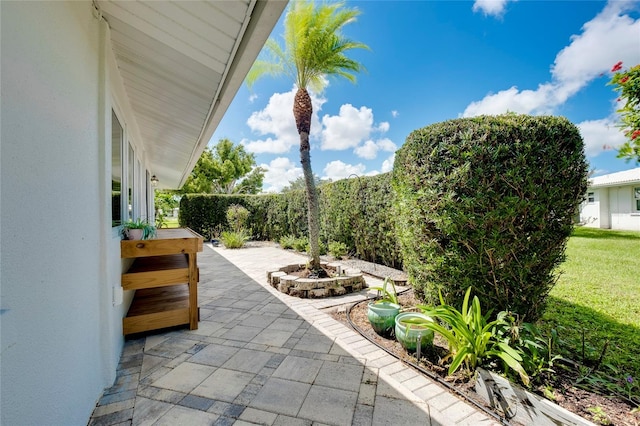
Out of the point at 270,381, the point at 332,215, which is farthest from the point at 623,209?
the point at 270,381

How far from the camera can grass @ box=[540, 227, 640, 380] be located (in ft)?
9.43

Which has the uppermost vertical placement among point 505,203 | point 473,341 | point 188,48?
point 188,48

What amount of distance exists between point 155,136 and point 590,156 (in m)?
7.40

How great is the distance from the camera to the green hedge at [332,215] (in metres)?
7.08

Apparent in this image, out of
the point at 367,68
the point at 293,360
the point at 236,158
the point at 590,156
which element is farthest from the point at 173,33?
the point at 236,158

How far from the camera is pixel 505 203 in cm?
281

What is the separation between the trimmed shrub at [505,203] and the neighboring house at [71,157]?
92.7 inches

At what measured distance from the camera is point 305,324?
3.84m

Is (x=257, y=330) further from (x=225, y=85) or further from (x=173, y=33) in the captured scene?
(x=173, y=33)

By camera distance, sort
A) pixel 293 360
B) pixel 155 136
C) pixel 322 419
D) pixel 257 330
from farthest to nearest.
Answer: pixel 155 136, pixel 257 330, pixel 293 360, pixel 322 419

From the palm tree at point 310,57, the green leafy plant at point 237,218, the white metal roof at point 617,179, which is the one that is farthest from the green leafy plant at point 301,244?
the white metal roof at point 617,179

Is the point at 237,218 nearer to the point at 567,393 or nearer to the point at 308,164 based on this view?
the point at 308,164

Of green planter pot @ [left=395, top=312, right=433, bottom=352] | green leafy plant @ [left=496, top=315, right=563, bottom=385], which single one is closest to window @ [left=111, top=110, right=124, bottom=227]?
green planter pot @ [left=395, top=312, right=433, bottom=352]

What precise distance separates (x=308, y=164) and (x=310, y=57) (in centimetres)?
220
